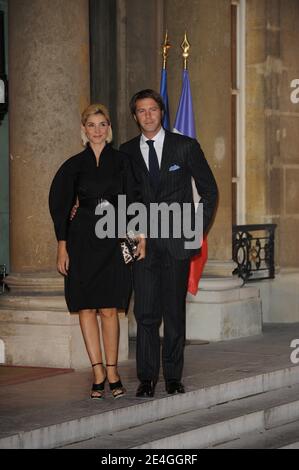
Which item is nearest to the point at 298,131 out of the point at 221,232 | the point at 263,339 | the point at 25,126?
the point at 221,232

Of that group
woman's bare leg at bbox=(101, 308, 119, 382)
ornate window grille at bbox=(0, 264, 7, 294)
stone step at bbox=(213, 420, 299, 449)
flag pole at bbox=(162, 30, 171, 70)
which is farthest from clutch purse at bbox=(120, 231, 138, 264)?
flag pole at bbox=(162, 30, 171, 70)

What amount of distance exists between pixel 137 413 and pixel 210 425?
18.9 inches

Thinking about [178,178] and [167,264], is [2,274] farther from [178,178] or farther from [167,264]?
[178,178]

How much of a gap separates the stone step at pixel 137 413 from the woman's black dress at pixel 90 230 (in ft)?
2.35

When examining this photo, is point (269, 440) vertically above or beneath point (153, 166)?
beneath

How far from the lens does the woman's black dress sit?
27.1ft

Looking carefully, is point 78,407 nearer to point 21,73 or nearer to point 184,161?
point 184,161

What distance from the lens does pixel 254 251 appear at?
1359cm

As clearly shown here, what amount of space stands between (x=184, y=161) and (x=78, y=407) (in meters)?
1.83

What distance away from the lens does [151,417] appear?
8.16 metres

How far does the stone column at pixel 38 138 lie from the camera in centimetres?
996

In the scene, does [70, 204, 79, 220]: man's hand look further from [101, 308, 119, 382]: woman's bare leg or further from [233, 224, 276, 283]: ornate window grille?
[233, 224, 276, 283]: ornate window grille

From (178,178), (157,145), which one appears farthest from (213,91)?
(178,178)
